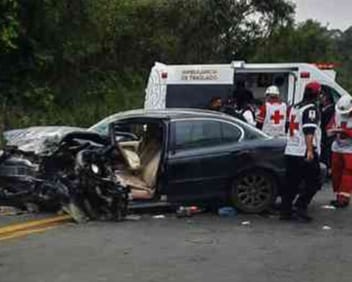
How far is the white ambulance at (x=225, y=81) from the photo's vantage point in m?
17.9

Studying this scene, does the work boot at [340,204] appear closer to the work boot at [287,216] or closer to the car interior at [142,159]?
the work boot at [287,216]

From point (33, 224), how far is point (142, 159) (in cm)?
220

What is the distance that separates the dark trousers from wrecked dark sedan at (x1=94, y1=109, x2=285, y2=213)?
1.56 feet

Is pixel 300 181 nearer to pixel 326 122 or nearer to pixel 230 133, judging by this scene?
pixel 230 133

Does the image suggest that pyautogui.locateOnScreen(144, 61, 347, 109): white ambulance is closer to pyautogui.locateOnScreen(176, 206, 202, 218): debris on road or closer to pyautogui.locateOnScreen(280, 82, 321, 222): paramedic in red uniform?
pyautogui.locateOnScreen(280, 82, 321, 222): paramedic in red uniform

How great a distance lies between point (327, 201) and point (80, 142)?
396cm

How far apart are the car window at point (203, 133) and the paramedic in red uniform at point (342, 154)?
1.53m

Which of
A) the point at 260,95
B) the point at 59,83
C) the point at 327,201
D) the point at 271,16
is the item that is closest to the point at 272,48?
the point at 271,16

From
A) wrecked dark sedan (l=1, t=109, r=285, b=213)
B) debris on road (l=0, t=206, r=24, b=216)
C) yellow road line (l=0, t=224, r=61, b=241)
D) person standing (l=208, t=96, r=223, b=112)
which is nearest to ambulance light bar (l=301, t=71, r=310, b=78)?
person standing (l=208, t=96, r=223, b=112)

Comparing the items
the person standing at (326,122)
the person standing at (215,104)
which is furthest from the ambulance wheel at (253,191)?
the person standing at (215,104)

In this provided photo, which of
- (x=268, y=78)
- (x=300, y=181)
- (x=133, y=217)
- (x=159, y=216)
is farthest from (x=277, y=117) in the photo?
(x=133, y=217)

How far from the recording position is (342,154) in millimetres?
12859

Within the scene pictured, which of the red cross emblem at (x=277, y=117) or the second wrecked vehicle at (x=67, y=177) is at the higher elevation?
the red cross emblem at (x=277, y=117)

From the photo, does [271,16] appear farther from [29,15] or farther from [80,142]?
[80,142]
